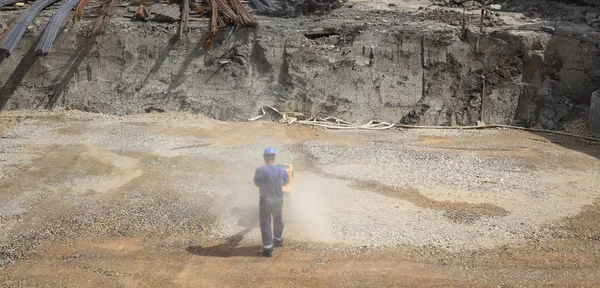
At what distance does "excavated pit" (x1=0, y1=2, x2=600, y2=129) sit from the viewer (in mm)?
15070

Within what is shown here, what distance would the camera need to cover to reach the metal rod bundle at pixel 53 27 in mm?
14648

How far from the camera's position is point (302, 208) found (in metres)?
9.77

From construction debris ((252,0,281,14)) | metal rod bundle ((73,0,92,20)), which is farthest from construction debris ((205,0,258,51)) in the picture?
metal rod bundle ((73,0,92,20))

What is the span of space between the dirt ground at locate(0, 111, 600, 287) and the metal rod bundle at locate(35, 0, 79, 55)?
1815mm

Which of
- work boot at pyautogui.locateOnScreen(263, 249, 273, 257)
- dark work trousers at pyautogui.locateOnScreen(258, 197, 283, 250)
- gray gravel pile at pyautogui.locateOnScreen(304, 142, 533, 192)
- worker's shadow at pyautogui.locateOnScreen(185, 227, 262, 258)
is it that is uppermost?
dark work trousers at pyautogui.locateOnScreen(258, 197, 283, 250)

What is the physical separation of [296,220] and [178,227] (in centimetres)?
180

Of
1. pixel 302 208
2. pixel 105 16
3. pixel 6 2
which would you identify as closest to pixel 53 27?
pixel 105 16

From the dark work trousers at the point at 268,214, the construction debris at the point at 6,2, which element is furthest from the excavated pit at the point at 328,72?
the dark work trousers at the point at 268,214

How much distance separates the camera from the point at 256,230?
356 inches

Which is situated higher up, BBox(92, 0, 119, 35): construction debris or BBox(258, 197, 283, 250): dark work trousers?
BBox(92, 0, 119, 35): construction debris

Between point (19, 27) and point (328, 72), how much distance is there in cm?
794

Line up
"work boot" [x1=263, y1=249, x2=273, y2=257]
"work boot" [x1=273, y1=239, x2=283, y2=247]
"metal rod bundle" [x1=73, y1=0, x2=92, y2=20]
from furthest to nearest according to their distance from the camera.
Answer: "metal rod bundle" [x1=73, y1=0, x2=92, y2=20] < "work boot" [x1=273, y1=239, x2=283, y2=247] < "work boot" [x1=263, y1=249, x2=273, y2=257]

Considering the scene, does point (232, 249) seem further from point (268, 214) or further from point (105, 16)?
point (105, 16)

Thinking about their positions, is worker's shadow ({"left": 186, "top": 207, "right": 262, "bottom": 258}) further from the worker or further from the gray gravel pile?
the gray gravel pile
